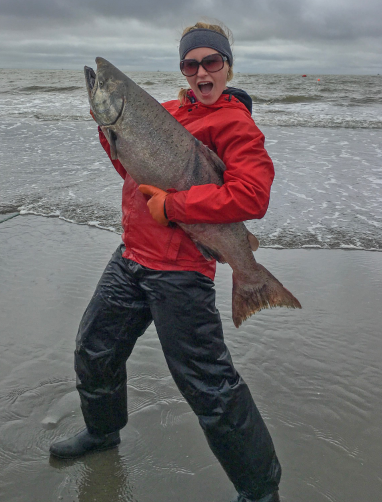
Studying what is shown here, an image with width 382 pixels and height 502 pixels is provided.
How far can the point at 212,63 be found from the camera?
2.33 m

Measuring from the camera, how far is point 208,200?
2084mm

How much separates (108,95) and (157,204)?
1.83ft

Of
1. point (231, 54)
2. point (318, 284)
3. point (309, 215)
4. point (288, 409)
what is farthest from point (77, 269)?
point (309, 215)

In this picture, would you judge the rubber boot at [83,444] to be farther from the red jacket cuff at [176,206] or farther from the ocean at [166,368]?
the red jacket cuff at [176,206]

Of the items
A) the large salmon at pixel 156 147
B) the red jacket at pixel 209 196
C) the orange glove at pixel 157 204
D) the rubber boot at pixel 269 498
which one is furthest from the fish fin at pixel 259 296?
the rubber boot at pixel 269 498

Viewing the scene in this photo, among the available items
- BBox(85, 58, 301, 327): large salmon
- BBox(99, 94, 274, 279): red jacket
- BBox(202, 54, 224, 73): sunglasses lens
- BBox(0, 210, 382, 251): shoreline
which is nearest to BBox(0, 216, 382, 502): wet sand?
BBox(0, 210, 382, 251): shoreline

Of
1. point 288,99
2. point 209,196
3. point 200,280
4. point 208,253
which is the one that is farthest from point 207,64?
point 288,99

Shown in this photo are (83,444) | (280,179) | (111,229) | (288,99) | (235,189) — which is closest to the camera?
(235,189)

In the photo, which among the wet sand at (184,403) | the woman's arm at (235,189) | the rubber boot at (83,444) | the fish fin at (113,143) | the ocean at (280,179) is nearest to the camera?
the woman's arm at (235,189)

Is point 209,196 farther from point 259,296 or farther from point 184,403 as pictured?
point 184,403

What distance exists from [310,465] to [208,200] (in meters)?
1.51

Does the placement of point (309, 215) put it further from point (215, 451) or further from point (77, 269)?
point (215, 451)

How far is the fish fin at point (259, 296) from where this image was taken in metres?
2.36

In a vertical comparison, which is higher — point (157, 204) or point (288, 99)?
point (157, 204)
